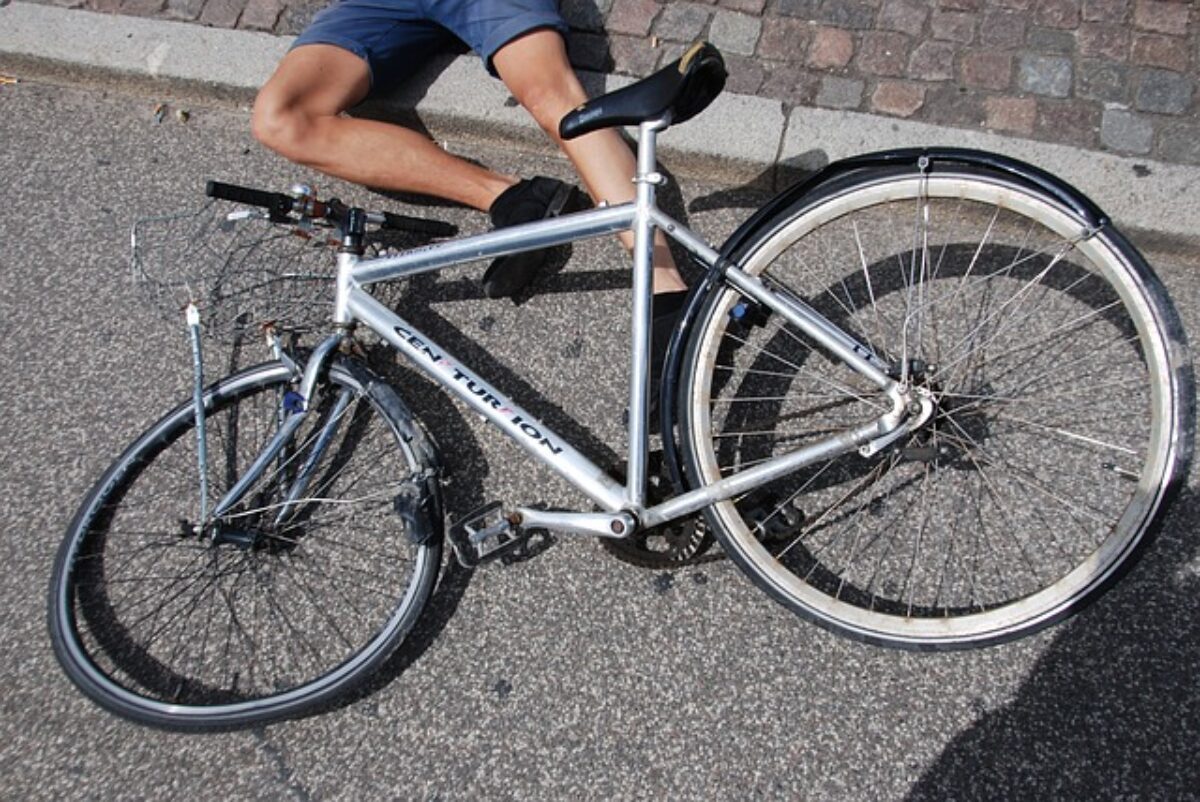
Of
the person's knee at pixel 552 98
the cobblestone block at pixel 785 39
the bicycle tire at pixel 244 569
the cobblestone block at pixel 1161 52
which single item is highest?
the cobblestone block at pixel 1161 52

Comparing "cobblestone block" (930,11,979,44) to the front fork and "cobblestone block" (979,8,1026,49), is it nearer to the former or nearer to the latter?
"cobblestone block" (979,8,1026,49)

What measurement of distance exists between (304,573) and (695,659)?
122 cm

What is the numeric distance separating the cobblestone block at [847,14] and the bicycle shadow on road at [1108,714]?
7.03ft

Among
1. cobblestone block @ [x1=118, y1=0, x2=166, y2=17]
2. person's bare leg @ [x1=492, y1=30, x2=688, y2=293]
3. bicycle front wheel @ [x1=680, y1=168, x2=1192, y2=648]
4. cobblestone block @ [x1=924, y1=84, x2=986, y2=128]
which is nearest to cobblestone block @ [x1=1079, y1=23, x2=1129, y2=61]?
cobblestone block @ [x1=924, y1=84, x2=986, y2=128]

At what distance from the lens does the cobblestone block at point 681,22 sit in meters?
3.44

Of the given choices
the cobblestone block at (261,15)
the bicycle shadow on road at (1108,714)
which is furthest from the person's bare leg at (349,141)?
the bicycle shadow on road at (1108,714)

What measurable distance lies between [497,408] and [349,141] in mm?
1374

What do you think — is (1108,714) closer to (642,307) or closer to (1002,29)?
(642,307)

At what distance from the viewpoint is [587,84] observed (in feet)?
11.0

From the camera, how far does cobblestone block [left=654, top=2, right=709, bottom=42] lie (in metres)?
3.44

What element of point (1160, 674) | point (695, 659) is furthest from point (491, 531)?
point (1160, 674)

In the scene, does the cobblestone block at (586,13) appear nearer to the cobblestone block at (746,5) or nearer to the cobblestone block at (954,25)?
the cobblestone block at (746,5)

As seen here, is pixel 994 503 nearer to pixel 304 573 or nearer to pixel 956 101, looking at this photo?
pixel 956 101

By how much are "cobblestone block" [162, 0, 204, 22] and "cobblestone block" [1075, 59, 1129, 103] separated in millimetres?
3525
